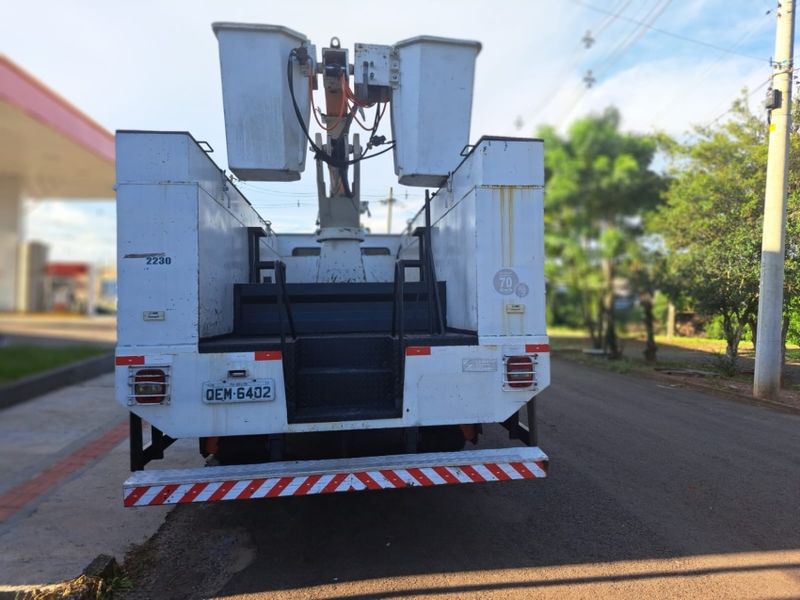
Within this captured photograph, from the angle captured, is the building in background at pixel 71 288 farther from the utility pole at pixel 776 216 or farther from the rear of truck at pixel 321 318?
the utility pole at pixel 776 216

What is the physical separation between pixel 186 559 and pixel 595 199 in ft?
65.0

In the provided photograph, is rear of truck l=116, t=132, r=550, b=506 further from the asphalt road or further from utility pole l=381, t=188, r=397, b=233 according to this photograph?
utility pole l=381, t=188, r=397, b=233

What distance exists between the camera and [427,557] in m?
3.72

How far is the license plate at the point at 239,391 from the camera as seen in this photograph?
346cm

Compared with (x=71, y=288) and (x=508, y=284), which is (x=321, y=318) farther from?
(x=71, y=288)

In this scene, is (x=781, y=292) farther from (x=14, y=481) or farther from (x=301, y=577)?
(x=14, y=481)

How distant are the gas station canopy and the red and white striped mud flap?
517 inches

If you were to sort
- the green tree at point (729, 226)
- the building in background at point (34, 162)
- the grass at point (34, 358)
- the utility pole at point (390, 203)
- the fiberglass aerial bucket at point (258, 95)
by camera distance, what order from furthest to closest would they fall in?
the building in background at point (34, 162), the grass at point (34, 358), the green tree at point (729, 226), the utility pole at point (390, 203), the fiberglass aerial bucket at point (258, 95)

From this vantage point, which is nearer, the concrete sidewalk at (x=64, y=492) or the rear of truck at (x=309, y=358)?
the rear of truck at (x=309, y=358)

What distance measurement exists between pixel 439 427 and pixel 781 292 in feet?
21.1

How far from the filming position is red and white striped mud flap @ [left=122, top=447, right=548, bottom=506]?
3.22 metres

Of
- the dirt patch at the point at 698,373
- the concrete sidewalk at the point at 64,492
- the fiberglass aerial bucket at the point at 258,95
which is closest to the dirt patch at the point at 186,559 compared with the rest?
the concrete sidewalk at the point at 64,492

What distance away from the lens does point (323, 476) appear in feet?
10.9

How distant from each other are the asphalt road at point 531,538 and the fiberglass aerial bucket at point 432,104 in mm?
2840
